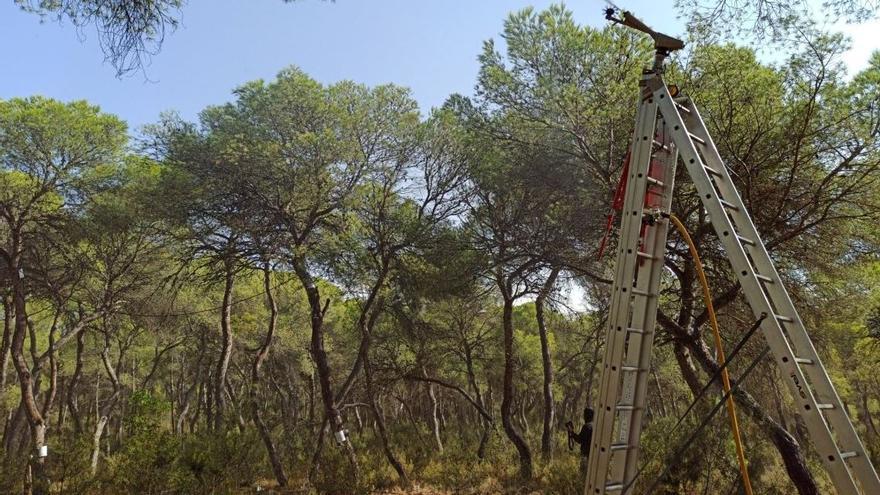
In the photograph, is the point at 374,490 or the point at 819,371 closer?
the point at 819,371

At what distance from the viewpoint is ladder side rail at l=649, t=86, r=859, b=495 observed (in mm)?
2193

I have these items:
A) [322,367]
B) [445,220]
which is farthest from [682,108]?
[322,367]

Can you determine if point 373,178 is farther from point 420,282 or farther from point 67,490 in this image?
point 67,490

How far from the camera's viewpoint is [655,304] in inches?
109

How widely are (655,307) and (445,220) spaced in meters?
9.25

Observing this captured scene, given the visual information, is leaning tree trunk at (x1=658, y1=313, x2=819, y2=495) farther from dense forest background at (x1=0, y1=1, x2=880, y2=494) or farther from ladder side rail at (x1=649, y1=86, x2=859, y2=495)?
ladder side rail at (x1=649, y1=86, x2=859, y2=495)

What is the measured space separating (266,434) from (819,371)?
1216 cm

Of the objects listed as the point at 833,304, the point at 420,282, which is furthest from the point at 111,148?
the point at 833,304

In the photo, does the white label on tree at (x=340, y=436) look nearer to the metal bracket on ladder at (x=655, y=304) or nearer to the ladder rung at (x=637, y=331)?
the metal bracket on ladder at (x=655, y=304)

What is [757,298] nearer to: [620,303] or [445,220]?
[620,303]

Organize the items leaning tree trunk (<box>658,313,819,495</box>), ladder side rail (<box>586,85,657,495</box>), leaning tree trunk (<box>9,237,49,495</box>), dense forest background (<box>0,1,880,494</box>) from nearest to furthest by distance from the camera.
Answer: ladder side rail (<box>586,85,657,495</box>), leaning tree trunk (<box>658,313,819,495</box>), dense forest background (<box>0,1,880,494</box>), leaning tree trunk (<box>9,237,49,495</box>)

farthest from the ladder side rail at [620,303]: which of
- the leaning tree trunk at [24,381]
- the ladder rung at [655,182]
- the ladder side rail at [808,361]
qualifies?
the leaning tree trunk at [24,381]

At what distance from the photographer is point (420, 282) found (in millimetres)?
11383

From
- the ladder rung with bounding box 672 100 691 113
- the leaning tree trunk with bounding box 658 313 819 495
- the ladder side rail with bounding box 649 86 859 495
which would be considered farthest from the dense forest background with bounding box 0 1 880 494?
the ladder side rail with bounding box 649 86 859 495
